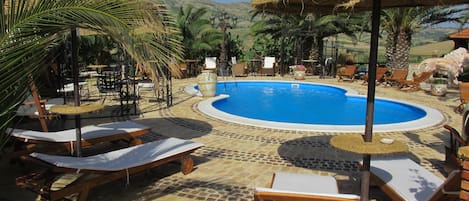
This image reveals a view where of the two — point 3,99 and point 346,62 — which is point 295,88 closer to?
point 346,62

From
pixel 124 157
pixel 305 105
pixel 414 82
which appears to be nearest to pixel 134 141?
pixel 124 157

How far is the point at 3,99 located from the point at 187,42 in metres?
18.8

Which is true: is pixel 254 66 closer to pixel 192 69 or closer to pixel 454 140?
pixel 192 69

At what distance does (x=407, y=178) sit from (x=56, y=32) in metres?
3.71

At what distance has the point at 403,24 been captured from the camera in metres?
15.9

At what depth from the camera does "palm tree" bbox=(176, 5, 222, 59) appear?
2056cm

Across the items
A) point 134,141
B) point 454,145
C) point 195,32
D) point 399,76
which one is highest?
point 195,32

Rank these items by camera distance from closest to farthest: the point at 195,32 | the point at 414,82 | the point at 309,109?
the point at 309,109, the point at 414,82, the point at 195,32

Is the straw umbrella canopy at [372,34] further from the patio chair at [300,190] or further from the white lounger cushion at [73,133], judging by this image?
the white lounger cushion at [73,133]

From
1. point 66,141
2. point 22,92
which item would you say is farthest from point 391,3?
point 66,141

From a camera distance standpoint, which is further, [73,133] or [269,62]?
[269,62]

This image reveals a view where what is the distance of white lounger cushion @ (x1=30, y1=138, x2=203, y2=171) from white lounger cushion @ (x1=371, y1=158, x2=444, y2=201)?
241 cm

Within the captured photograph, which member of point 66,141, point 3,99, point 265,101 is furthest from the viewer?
point 265,101

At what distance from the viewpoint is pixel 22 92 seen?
8.21 ft
